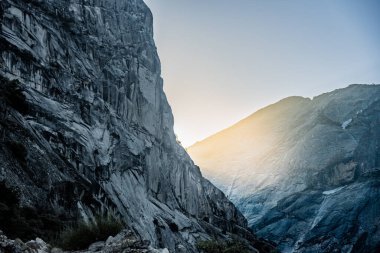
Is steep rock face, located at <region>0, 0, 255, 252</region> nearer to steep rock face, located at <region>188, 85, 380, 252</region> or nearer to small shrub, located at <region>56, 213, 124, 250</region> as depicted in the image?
small shrub, located at <region>56, 213, 124, 250</region>

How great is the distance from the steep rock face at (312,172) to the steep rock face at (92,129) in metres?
41.2

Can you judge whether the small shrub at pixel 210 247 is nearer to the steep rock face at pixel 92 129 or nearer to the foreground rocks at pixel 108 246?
the steep rock face at pixel 92 129

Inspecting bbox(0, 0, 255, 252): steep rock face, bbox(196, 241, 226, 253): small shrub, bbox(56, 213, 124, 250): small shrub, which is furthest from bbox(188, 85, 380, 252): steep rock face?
bbox(56, 213, 124, 250): small shrub

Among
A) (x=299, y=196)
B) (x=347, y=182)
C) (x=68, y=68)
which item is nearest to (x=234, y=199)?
(x=299, y=196)

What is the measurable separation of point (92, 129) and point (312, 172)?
10741cm

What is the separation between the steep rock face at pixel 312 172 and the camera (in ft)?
392

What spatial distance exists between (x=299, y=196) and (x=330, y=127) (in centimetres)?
3605

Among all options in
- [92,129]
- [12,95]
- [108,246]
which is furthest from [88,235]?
[92,129]

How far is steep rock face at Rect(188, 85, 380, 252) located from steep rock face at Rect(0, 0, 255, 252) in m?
41.2

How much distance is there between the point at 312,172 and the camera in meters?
140

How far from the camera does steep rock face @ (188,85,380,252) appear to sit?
Result: 119562 millimetres

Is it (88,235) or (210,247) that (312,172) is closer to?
(210,247)

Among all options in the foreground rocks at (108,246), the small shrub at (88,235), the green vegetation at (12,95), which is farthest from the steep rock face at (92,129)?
the foreground rocks at (108,246)

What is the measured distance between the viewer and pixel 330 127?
154m
